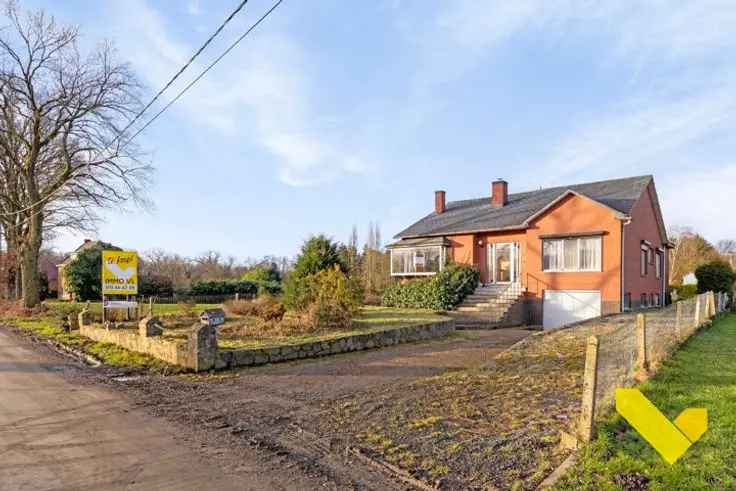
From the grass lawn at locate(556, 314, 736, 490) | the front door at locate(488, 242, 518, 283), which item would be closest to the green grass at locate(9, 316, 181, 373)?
the grass lawn at locate(556, 314, 736, 490)

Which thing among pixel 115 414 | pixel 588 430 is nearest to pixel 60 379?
pixel 115 414

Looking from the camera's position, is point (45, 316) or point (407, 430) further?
point (45, 316)

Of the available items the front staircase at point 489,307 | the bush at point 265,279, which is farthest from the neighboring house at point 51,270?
the front staircase at point 489,307

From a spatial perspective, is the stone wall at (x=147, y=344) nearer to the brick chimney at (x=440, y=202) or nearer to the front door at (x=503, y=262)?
the front door at (x=503, y=262)

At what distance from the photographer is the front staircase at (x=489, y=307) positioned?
1823 cm

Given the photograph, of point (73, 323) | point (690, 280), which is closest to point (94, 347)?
point (73, 323)

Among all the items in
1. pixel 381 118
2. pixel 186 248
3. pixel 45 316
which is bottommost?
pixel 45 316

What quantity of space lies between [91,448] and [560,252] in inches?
747

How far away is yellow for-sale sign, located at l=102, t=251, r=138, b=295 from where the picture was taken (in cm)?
1484

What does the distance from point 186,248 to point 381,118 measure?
126 feet

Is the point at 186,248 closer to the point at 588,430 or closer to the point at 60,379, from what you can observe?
the point at 60,379

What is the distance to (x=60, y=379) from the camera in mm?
9047

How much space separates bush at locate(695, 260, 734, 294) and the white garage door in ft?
41.5

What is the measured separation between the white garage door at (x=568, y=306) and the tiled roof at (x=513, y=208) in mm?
3398
